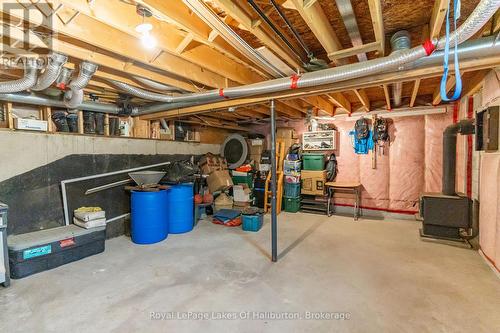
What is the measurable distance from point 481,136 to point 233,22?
3.23 meters

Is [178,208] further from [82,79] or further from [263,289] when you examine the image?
[82,79]

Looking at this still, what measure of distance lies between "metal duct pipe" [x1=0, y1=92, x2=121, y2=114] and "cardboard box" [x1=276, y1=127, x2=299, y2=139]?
374 cm

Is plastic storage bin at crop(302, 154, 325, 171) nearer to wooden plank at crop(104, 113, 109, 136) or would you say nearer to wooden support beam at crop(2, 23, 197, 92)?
wooden support beam at crop(2, 23, 197, 92)

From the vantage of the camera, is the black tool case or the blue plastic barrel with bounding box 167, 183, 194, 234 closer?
the black tool case

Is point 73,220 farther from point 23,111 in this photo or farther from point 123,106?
point 123,106

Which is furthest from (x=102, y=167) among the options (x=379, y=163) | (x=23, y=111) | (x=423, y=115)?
(x=423, y=115)

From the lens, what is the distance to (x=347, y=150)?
5.60 metres

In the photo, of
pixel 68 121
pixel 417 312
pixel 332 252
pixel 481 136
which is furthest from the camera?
pixel 68 121

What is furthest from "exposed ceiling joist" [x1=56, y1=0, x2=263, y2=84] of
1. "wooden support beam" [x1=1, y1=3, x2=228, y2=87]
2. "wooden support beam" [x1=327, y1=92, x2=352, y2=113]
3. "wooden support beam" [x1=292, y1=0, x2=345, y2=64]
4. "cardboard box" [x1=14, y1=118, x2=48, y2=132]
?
"cardboard box" [x1=14, y1=118, x2=48, y2=132]

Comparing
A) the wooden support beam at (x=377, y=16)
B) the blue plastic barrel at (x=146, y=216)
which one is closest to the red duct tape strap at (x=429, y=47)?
the wooden support beam at (x=377, y=16)

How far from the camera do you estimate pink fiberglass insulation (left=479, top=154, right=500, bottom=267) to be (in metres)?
2.67

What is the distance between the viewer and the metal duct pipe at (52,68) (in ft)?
7.08

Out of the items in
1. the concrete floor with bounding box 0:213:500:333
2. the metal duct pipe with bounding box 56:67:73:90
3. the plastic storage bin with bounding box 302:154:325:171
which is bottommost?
the concrete floor with bounding box 0:213:500:333

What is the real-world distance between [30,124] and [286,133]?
486cm
